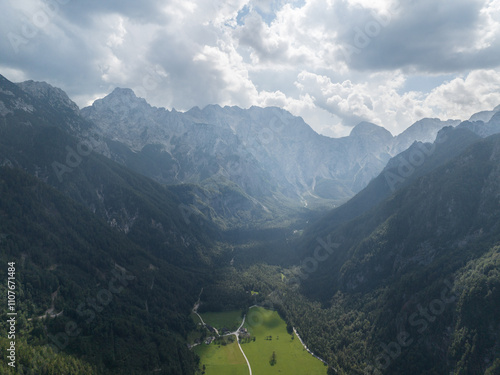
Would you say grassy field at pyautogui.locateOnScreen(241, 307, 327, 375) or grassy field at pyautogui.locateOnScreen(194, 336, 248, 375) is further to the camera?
grassy field at pyautogui.locateOnScreen(241, 307, 327, 375)

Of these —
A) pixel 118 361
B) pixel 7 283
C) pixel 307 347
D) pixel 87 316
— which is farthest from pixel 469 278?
pixel 7 283

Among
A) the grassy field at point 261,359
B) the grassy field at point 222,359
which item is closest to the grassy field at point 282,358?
the grassy field at point 261,359

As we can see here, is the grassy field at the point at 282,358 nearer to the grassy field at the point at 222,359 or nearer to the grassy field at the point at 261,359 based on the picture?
the grassy field at the point at 261,359

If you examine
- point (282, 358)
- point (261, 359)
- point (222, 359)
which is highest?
point (222, 359)

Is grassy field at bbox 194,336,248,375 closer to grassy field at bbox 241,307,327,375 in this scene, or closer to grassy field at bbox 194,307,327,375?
grassy field at bbox 194,307,327,375

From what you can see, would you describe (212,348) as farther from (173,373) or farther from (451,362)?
(451,362)

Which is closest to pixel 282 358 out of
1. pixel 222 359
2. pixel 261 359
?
pixel 261 359

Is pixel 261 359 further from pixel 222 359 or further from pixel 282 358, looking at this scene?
pixel 222 359

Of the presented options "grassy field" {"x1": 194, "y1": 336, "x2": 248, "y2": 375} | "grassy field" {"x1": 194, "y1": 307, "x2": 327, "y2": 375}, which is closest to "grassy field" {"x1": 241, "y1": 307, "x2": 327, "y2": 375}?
"grassy field" {"x1": 194, "y1": 307, "x2": 327, "y2": 375}
